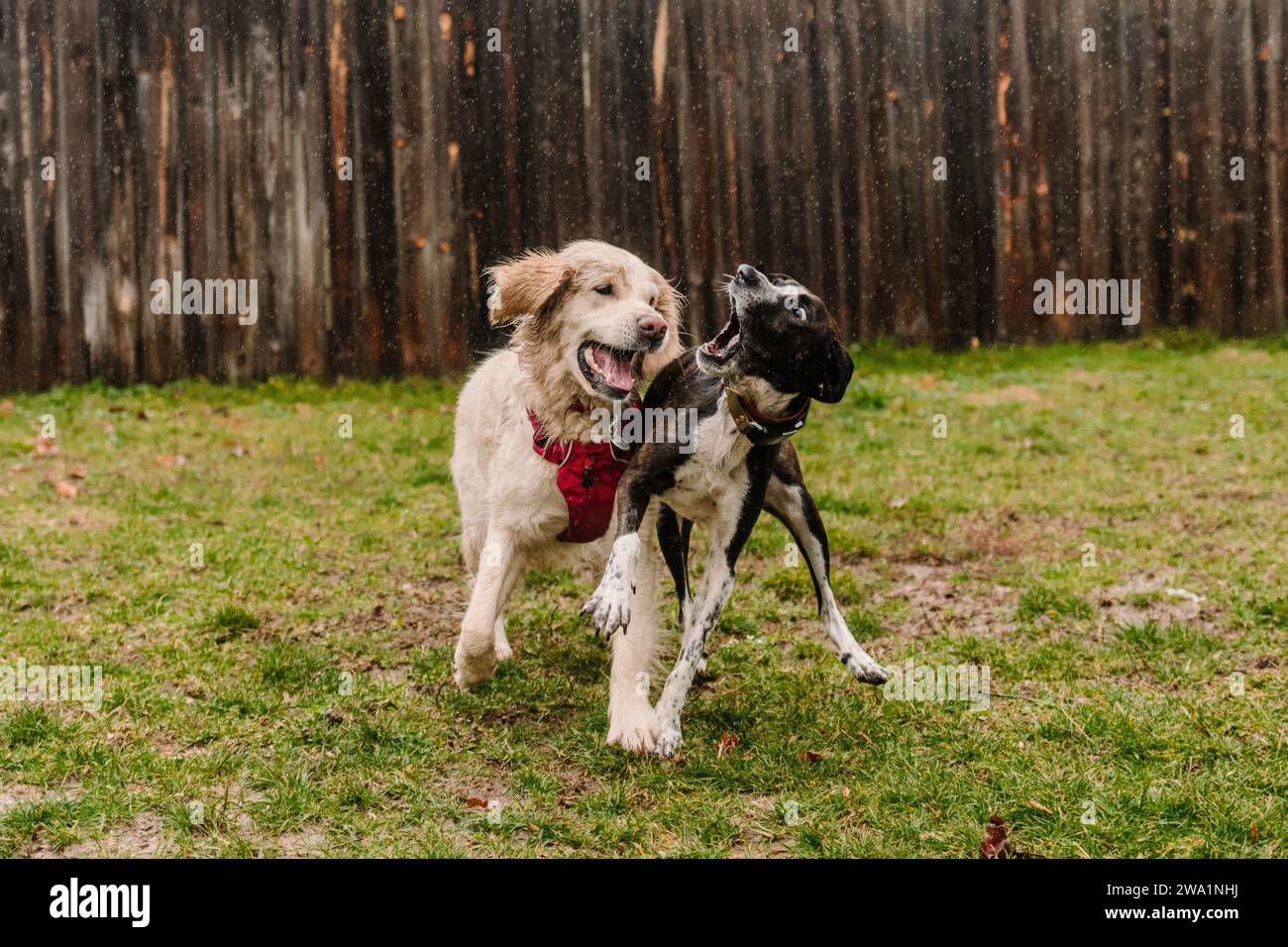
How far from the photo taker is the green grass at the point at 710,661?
3213 mm

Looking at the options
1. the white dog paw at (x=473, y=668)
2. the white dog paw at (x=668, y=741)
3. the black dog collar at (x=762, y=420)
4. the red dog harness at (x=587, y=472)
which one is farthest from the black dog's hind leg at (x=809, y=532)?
the white dog paw at (x=473, y=668)

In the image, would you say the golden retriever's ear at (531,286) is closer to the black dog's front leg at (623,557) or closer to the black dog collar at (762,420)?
the black dog's front leg at (623,557)

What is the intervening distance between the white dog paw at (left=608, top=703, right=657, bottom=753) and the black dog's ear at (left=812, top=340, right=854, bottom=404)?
1148 millimetres

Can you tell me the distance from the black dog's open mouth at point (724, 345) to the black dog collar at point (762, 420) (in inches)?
4.1

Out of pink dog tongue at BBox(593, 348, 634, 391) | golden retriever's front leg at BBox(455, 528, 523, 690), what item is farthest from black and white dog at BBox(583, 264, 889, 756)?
golden retriever's front leg at BBox(455, 528, 523, 690)

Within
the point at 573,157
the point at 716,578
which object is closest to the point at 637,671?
the point at 716,578

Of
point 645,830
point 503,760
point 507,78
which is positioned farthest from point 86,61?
point 645,830

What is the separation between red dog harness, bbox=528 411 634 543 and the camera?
402 cm

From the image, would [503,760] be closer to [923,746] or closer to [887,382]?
[923,746]

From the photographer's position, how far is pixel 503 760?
12.1 ft

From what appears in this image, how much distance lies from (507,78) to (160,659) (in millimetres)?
6465

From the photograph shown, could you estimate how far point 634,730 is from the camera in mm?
3744

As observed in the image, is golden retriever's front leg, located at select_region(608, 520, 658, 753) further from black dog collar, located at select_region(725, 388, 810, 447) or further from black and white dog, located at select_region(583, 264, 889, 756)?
black dog collar, located at select_region(725, 388, 810, 447)

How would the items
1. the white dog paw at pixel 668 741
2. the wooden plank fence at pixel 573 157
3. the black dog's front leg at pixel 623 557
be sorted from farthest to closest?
the wooden plank fence at pixel 573 157 → the white dog paw at pixel 668 741 → the black dog's front leg at pixel 623 557
